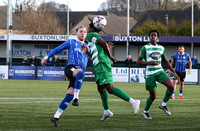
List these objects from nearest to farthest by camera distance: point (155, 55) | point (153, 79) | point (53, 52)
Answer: point (53, 52)
point (153, 79)
point (155, 55)

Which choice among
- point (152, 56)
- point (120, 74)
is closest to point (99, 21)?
point (152, 56)

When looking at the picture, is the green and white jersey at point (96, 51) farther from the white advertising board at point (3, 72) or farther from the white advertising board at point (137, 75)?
the white advertising board at point (3, 72)

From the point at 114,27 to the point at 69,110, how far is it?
227 feet

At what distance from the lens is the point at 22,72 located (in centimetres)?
3622

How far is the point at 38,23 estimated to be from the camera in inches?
2749

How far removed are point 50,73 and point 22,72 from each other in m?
2.35

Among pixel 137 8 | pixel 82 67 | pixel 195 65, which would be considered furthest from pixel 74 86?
pixel 137 8

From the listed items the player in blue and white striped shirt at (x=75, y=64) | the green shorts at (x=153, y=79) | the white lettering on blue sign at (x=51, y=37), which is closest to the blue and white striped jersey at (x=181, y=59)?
the green shorts at (x=153, y=79)

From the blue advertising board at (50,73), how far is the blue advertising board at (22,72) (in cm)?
58

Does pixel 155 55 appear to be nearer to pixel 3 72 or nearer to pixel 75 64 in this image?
pixel 75 64

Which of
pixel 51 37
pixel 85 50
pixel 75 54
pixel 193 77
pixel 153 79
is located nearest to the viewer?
pixel 85 50

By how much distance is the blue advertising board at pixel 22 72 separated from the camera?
118ft

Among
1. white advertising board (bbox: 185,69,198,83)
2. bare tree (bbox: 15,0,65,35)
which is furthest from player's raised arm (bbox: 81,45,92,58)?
bare tree (bbox: 15,0,65,35)

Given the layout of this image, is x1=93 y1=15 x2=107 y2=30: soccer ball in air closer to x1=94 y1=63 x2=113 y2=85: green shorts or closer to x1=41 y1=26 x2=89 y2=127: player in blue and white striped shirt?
x1=41 y1=26 x2=89 y2=127: player in blue and white striped shirt
